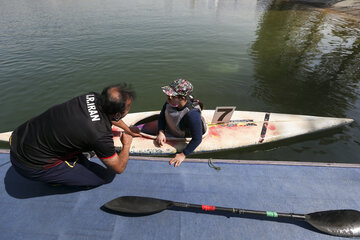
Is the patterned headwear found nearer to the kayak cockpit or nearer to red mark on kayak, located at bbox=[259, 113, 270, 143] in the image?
the kayak cockpit

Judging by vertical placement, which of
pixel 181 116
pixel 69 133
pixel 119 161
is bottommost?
pixel 181 116

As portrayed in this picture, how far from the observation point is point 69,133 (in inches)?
89.9

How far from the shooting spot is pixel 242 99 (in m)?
8.05

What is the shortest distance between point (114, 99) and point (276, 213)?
274cm

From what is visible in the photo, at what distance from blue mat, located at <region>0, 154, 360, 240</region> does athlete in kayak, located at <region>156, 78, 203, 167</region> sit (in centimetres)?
46

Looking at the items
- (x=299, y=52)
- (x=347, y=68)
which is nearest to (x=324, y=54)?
(x=299, y=52)

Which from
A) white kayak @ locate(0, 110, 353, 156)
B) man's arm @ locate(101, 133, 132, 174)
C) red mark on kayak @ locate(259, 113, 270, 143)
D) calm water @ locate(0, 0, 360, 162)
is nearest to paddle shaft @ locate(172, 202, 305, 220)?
man's arm @ locate(101, 133, 132, 174)

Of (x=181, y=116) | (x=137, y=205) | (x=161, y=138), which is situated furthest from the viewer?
(x=161, y=138)

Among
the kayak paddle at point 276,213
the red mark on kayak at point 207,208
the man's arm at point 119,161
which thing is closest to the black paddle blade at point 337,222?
the kayak paddle at point 276,213

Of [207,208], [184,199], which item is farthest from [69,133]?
[207,208]

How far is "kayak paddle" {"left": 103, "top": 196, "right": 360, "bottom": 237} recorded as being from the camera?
260cm

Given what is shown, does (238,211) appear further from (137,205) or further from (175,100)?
(175,100)

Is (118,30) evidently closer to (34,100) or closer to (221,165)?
(34,100)

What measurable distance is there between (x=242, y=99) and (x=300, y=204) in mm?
5555
